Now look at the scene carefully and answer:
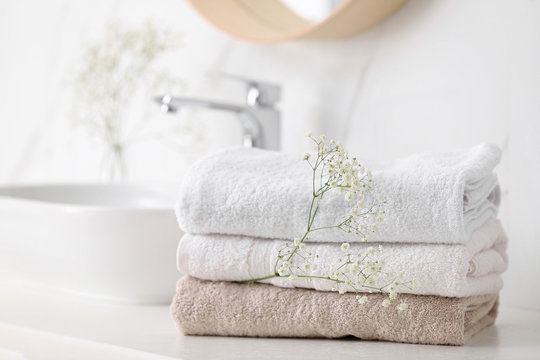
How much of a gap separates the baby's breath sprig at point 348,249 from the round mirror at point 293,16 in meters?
0.48

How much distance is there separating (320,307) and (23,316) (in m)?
0.39

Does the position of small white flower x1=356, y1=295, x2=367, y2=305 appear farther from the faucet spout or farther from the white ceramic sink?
the faucet spout

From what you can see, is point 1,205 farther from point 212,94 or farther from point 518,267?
point 518,267

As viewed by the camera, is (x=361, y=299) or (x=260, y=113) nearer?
(x=361, y=299)

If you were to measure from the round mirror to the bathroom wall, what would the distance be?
0.03 meters

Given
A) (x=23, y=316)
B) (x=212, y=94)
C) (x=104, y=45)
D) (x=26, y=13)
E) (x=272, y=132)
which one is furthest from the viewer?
(x=26, y=13)

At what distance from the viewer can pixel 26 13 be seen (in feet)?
6.18

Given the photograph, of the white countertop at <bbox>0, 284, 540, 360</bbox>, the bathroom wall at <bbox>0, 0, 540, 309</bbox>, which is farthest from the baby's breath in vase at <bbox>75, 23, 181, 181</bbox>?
the white countertop at <bbox>0, 284, 540, 360</bbox>

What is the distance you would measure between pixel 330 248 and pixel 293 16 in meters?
0.66

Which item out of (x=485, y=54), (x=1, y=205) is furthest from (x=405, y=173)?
(x=1, y=205)

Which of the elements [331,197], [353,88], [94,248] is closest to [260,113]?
[353,88]

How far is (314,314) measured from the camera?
730 millimetres

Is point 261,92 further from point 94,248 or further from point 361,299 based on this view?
point 361,299

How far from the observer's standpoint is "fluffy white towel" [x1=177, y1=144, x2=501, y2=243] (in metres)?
0.69
